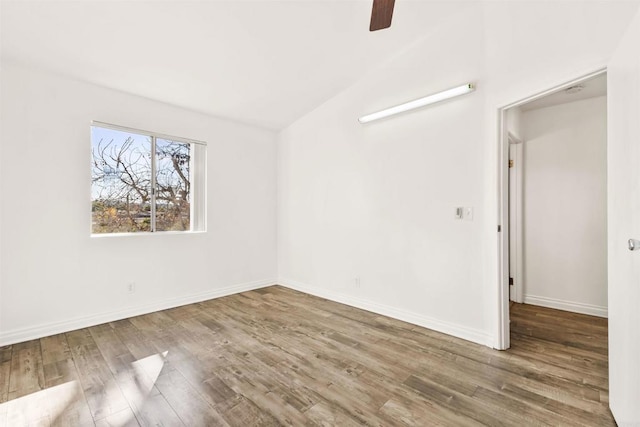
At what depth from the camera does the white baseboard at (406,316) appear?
2605mm

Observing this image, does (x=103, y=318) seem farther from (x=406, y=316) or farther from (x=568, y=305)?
(x=568, y=305)

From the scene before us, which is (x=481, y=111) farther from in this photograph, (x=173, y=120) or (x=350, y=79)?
(x=173, y=120)

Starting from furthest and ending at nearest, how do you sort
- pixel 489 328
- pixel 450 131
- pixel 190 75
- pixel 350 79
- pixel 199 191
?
pixel 199 191, pixel 350 79, pixel 190 75, pixel 450 131, pixel 489 328

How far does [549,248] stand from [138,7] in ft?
15.6

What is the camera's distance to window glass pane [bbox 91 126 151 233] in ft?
10.2

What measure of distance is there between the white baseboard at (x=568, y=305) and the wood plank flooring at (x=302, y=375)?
0.16 metres

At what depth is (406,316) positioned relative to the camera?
3113 mm

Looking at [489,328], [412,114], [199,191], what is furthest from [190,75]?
[489,328]

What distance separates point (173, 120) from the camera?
11.8 feet

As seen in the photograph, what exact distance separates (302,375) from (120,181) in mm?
2816

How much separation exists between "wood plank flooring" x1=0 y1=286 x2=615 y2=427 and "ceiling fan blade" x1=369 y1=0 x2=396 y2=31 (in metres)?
2.34

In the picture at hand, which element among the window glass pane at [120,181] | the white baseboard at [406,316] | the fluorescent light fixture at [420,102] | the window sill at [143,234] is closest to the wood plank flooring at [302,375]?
the white baseboard at [406,316]

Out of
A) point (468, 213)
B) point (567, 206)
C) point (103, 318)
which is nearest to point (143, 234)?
point (103, 318)

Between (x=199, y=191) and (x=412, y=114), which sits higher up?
(x=412, y=114)
